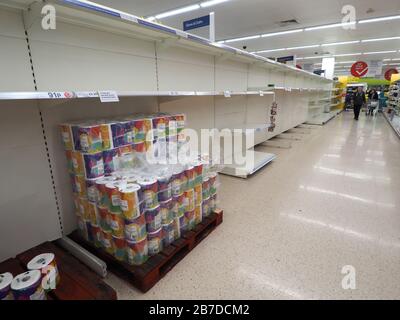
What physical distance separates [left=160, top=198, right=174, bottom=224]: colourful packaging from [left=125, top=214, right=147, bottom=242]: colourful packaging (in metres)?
0.19

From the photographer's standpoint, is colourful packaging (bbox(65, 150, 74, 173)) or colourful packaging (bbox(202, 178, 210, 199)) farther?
colourful packaging (bbox(202, 178, 210, 199))

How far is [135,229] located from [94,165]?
0.54 m

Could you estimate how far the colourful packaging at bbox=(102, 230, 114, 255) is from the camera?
158 cm

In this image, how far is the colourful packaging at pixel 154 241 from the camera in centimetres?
157

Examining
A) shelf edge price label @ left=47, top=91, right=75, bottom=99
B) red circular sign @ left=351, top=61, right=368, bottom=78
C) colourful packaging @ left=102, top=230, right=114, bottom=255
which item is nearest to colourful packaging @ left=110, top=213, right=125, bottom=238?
colourful packaging @ left=102, top=230, right=114, bottom=255

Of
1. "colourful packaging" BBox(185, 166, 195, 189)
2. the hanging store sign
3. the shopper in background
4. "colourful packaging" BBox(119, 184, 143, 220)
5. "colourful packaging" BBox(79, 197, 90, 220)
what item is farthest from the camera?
the shopper in background

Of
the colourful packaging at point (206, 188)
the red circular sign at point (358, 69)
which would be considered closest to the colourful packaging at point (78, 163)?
the colourful packaging at point (206, 188)

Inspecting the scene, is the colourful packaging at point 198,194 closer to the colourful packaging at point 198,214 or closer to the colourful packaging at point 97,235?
the colourful packaging at point 198,214

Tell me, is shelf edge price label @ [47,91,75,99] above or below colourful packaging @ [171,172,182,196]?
above

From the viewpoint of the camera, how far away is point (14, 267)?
1414mm

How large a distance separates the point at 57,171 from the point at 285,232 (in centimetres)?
207

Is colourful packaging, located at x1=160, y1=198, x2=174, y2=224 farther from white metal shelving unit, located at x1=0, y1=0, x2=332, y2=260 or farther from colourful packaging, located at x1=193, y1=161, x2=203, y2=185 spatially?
white metal shelving unit, located at x1=0, y1=0, x2=332, y2=260

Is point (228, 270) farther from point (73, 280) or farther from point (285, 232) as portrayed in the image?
point (73, 280)
